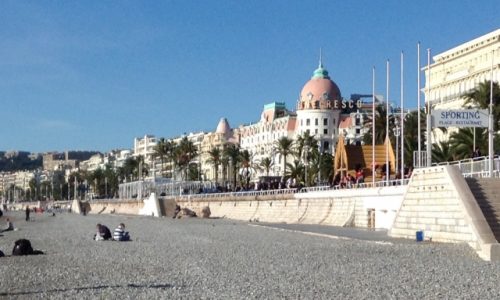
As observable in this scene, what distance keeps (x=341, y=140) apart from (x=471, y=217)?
37891 mm

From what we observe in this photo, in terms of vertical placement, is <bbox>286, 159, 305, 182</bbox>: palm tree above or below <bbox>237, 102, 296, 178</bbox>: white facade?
below

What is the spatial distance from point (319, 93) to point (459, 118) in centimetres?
10559

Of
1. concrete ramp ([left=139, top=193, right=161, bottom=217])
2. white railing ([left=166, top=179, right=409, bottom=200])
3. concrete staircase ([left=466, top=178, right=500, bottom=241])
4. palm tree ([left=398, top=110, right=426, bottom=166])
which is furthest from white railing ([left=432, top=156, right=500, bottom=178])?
concrete ramp ([left=139, top=193, right=161, bottom=217])

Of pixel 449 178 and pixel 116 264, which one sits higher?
pixel 449 178

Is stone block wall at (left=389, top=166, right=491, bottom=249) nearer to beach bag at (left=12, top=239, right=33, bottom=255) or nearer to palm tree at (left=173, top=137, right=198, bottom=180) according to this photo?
beach bag at (left=12, top=239, right=33, bottom=255)

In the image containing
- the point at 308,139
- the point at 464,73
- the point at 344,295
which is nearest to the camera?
the point at 344,295

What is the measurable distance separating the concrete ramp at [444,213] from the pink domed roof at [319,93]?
340 ft

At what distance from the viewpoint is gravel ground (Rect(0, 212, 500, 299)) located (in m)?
17.7

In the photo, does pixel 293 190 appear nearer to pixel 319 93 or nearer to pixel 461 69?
pixel 461 69

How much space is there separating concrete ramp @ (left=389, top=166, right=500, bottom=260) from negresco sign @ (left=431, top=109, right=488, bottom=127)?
2.05 m

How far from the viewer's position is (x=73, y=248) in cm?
3403

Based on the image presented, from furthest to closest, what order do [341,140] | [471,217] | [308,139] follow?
[308,139] < [341,140] < [471,217]

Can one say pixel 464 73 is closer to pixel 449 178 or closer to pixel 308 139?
pixel 308 139

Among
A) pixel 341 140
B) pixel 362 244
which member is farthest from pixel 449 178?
pixel 341 140
